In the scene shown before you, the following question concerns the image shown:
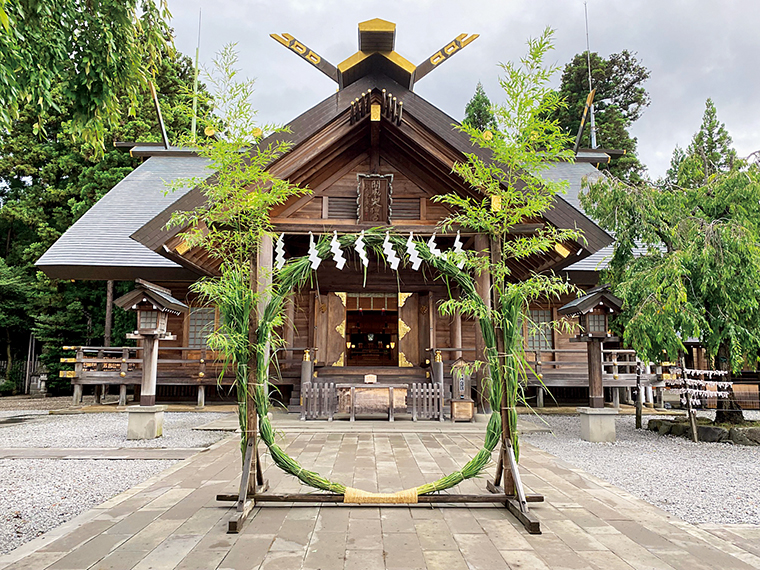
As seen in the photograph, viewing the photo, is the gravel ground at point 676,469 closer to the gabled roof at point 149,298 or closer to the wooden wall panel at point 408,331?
the wooden wall panel at point 408,331

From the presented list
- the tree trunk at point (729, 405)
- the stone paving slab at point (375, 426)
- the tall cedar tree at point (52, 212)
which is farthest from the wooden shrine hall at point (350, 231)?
the tall cedar tree at point (52, 212)

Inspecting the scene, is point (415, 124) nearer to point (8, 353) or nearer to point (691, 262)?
point (691, 262)

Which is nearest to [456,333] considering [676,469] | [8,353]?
[676,469]

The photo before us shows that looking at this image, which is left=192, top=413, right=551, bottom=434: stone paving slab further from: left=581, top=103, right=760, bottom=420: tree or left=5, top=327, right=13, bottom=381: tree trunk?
left=5, top=327, right=13, bottom=381: tree trunk

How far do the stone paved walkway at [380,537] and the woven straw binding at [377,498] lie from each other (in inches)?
3.9

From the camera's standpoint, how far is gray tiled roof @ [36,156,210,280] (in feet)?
37.3

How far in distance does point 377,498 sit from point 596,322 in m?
5.43

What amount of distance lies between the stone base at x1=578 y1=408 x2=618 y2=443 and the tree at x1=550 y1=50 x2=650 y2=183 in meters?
19.4

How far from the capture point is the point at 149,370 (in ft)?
24.3

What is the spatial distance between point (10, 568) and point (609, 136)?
2620cm

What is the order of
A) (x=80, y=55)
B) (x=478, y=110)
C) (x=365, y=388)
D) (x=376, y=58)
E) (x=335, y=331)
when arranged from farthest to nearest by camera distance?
(x=478, y=110) < (x=335, y=331) < (x=365, y=388) < (x=376, y=58) < (x=80, y=55)

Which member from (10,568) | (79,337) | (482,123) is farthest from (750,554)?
(482,123)

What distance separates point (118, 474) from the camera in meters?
5.16

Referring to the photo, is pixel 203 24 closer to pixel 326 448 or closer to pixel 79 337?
pixel 79 337
